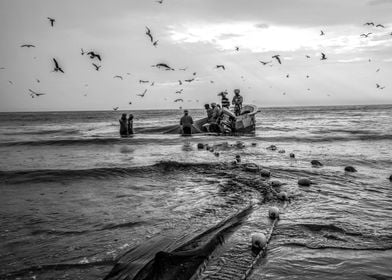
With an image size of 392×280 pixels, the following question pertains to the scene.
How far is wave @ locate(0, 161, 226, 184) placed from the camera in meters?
10.5

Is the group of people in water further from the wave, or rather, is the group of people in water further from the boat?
the wave

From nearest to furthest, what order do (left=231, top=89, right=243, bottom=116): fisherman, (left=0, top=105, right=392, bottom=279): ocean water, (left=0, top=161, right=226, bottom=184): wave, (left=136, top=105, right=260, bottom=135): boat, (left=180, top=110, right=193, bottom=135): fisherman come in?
A: (left=0, top=105, right=392, bottom=279): ocean water < (left=0, top=161, right=226, bottom=184): wave < (left=180, top=110, right=193, bottom=135): fisherman < (left=231, top=89, right=243, bottom=116): fisherman < (left=136, top=105, right=260, bottom=135): boat

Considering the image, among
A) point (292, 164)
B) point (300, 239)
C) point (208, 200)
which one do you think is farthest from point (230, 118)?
point (300, 239)

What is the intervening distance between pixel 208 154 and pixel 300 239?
989 centimetres

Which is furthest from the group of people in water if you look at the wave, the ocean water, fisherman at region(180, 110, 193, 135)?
the wave

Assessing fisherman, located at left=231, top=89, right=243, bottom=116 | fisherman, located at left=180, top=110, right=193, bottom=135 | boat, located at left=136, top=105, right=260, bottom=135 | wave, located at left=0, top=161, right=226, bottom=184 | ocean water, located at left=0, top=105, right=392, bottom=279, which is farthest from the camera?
boat, located at left=136, top=105, right=260, bottom=135

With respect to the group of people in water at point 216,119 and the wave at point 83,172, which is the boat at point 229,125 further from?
the wave at point 83,172

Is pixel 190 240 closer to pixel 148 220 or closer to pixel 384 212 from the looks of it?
pixel 148 220

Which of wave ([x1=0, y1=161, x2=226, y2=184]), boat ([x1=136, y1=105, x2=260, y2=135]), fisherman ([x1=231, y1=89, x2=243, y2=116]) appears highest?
fisherman ([x1=231, y1=89, x2=243, y2=116])

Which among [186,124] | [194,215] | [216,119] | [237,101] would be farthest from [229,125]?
[194,215]

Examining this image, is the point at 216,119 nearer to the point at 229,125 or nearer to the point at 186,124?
the point at 229,125

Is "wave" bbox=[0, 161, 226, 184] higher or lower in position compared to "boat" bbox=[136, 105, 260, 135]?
lower

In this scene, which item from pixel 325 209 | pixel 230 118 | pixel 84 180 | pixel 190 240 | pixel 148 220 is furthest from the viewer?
pixel 230 118

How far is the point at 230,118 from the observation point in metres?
24.5
